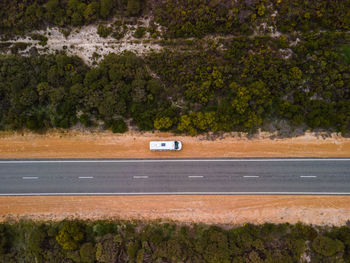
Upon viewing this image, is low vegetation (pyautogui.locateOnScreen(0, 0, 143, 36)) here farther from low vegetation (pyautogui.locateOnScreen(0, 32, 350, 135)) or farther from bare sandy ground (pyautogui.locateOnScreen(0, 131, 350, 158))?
bare sandy ground (pyautogui.locateOnScreen(0, 131, 350, 158))

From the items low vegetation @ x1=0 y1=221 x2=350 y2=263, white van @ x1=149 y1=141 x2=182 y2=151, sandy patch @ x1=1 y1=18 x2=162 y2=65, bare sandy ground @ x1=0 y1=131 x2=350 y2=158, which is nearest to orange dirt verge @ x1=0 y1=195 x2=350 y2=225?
low vegetation @ x1=0 y1=221 x2=350 y2=263

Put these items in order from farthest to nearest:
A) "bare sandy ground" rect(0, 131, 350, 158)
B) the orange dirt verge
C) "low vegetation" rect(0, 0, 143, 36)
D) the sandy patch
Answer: the sandy patch < "low vegetation" rect(0, 0, 143, 36) < "bare sandy ground" rect(0, 131, 350, 158) < the orange dirt verge

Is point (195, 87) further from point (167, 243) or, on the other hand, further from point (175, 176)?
point (167, 243)

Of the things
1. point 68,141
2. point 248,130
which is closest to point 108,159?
point 68,141

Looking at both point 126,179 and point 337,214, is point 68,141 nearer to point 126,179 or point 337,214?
point 126,179

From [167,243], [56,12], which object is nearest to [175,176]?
[167,243]
